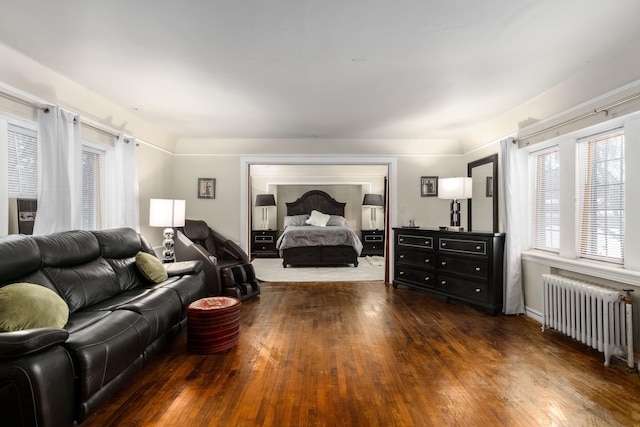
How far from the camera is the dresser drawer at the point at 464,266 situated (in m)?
3.80

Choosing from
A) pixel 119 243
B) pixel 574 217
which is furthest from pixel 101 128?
pixel 574 217

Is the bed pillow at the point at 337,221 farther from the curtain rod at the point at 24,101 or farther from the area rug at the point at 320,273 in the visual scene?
the curtain rod at the point at 24,101

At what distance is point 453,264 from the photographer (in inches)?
163

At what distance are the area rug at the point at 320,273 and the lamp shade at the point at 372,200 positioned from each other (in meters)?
1.83

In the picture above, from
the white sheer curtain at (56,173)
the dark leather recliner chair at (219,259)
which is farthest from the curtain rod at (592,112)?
the white sheer curtain at (56,173)

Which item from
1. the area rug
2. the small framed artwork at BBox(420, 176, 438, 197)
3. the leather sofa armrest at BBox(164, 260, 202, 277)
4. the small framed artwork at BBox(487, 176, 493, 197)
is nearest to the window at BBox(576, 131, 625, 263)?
the small framed artwork at BBox(487, 176, 493, 197)

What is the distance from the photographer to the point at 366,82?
2.94 m

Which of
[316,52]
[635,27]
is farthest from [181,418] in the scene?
[635,27]

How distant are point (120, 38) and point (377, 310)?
3654mm

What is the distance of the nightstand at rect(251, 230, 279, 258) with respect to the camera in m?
8.50

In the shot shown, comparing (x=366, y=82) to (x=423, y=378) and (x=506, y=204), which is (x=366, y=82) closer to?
(x=506, y=204)

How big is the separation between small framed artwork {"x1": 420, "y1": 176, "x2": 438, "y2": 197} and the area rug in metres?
1.76

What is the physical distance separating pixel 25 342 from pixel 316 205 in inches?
304

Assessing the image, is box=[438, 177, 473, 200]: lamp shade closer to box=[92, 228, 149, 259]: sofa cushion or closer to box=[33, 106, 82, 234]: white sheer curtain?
box=[92, 228, 149, 259]: sofa cushion
